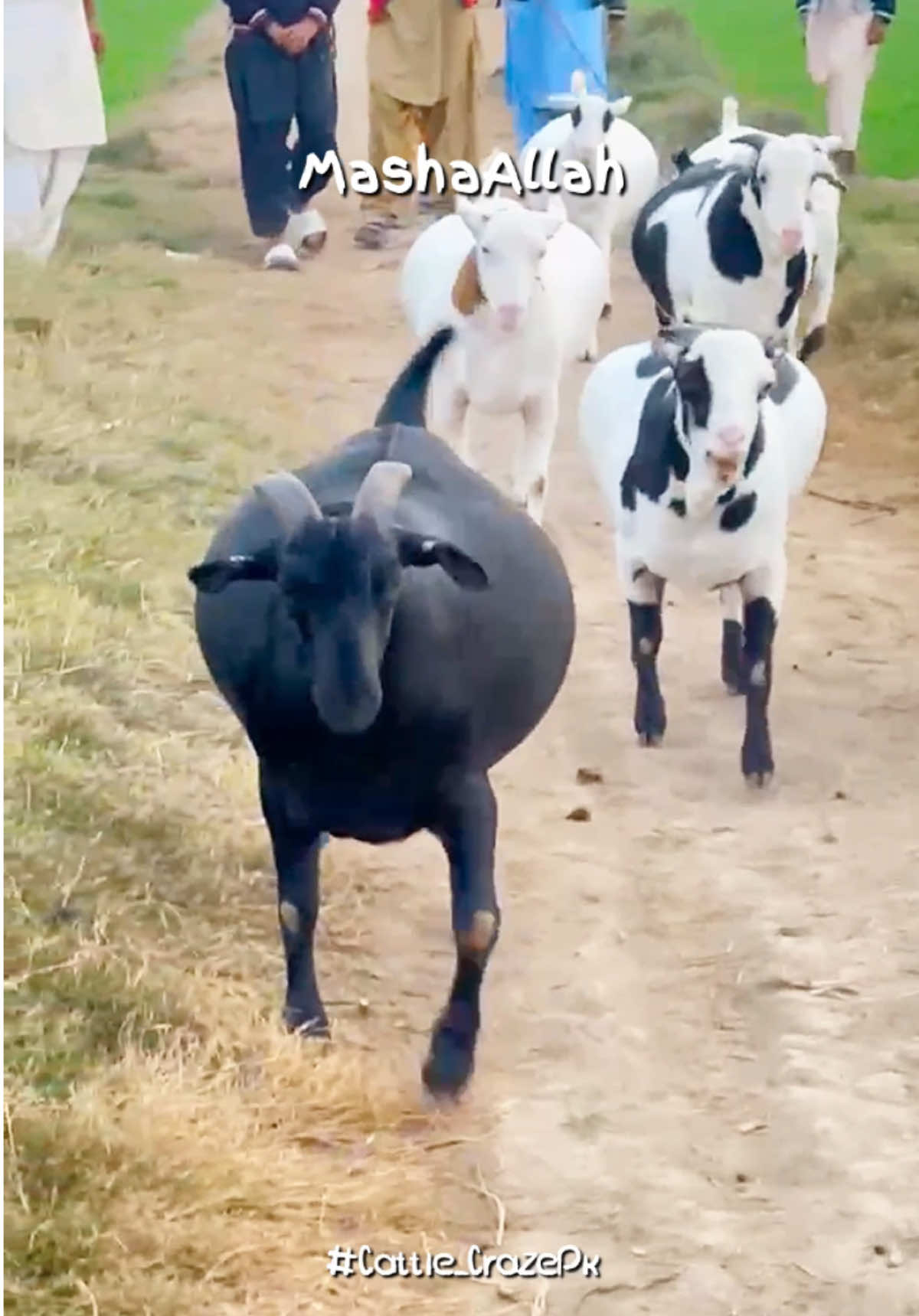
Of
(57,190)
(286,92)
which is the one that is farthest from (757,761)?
(57,190)

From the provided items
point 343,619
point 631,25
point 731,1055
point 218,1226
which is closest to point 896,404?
point 631,25

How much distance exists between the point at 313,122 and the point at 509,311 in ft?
2.92

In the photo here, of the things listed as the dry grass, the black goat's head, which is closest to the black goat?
the black goat's head

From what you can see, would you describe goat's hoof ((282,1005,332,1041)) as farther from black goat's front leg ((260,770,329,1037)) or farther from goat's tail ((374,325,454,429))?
goat's tail ((374,325,454,429))

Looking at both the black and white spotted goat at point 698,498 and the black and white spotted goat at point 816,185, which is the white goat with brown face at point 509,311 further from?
the black and white spotted goat at point 816,185

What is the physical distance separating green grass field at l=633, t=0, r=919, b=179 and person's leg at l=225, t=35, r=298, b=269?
56cm

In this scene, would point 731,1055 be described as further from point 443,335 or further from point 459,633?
point 443,335

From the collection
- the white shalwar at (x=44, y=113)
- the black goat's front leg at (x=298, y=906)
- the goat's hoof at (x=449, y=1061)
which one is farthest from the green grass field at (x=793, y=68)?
the goat's hoof at (x=449, y=1061)

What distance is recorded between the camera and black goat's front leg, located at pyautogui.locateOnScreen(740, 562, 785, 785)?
3.38 meters

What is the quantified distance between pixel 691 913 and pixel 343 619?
2.88 ft

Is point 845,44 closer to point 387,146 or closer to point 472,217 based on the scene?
point 472,217

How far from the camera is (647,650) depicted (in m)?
3.44

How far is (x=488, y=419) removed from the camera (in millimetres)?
3783

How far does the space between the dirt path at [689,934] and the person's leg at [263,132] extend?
0.05 metres
